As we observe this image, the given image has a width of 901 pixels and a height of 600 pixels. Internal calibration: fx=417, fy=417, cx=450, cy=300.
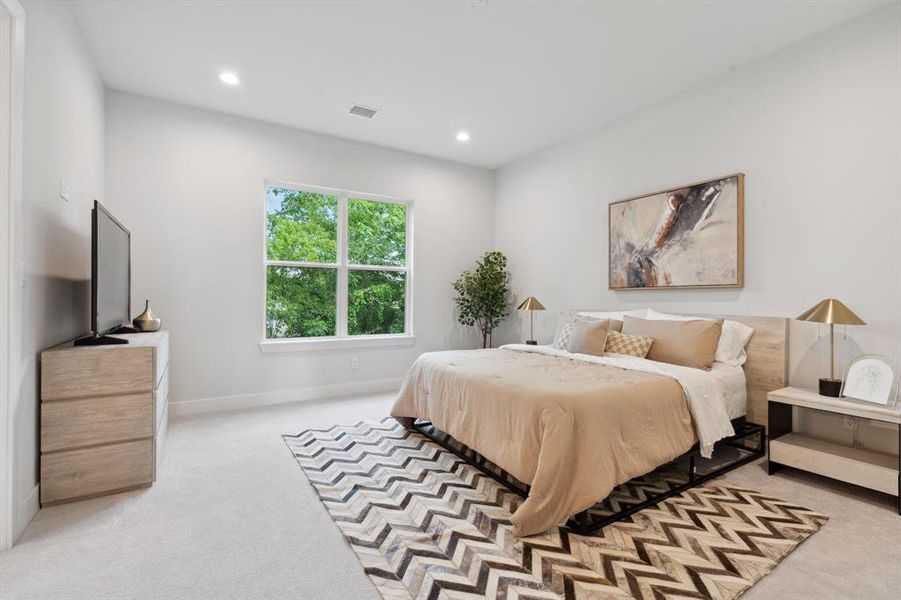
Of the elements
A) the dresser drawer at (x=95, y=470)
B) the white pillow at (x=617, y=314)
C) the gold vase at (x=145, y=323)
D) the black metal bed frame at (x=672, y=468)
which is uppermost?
the white pillow at (x=617, y=314)

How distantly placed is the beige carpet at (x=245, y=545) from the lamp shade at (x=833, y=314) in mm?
941

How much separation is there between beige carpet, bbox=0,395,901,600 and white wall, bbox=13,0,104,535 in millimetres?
337

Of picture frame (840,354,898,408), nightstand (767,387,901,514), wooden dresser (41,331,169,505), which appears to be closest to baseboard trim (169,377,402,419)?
wooden dresser (41,331,169,505)

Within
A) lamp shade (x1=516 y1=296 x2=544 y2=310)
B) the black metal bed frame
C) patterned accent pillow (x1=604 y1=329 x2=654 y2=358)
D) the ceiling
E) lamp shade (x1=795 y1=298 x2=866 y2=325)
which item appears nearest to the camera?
the black metal bed frame

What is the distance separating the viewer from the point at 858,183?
257cm

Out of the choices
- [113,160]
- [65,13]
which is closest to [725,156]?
[65,13]

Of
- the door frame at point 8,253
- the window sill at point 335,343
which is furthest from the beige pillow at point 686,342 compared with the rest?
the door frame at point 8,253

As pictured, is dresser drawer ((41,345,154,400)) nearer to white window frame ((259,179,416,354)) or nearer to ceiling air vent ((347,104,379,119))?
white window frame ((259,179,416,354))

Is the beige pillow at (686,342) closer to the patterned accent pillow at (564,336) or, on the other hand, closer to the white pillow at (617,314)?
the white pillow at (617,314)

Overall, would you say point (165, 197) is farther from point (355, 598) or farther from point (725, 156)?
point (725, 156)

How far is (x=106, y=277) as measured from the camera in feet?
7.83

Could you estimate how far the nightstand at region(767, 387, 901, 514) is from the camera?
7.00 ft

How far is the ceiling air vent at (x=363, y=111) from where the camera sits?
376 cm

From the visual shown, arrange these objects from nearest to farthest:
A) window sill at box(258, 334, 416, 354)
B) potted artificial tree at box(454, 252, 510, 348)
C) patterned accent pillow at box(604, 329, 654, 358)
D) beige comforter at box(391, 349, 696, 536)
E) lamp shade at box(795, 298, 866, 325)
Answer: beige comforter at box(391, 349, 696, 536)
lamp shade at box(795, 298, 866, 325)
patterned accent pillow at box(604, 329, 654, 358)
window sill at box(258, 334, 416, 354)
potted artificial tree at box(454, 252, 510, 348)
